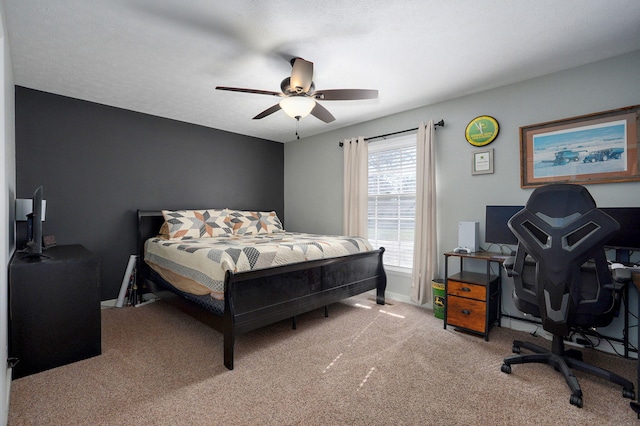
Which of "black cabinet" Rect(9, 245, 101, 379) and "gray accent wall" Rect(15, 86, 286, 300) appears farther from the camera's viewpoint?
"gray accent wall" Rect(15, 86, 286, 300)

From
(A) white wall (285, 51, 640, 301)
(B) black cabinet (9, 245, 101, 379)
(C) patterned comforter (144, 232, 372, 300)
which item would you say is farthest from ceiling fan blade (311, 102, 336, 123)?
(B) black cabinet (9, 245, 101, 379)

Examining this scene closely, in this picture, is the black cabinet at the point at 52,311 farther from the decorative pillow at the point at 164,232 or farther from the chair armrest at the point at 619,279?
the chair armrest at the point at 619,279

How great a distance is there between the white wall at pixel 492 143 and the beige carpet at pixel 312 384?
1285 millimetres

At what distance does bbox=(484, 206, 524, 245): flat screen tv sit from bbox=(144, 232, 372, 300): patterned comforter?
130cm

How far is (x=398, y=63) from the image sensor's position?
8.57 feet

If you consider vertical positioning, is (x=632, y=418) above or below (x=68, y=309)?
below

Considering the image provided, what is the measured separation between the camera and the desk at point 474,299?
2676 mm

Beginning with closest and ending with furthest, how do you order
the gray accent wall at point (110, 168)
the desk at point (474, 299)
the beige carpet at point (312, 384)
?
the beige carpet at point (312, 384), the desk at point (474, 299), the gray accent wall at point (110, 168)

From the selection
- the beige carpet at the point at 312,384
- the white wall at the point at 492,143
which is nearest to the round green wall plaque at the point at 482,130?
the white wall at the point at 492,143

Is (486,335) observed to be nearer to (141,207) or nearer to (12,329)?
(12,329)

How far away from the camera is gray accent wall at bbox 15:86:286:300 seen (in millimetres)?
3201

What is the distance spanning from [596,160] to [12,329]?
181 inches

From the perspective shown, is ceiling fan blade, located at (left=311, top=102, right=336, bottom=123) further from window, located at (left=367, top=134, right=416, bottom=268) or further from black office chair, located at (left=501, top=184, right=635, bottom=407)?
black office chair, located at (left=501, top=184, right=635, bottom=407)

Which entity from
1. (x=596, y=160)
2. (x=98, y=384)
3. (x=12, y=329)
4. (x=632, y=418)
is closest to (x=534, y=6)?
(x=596, y=160)
